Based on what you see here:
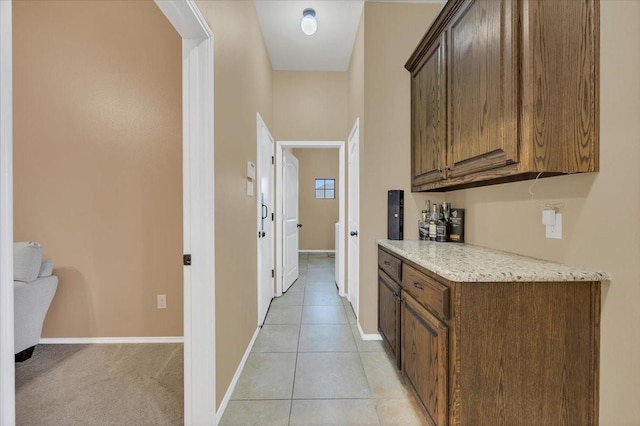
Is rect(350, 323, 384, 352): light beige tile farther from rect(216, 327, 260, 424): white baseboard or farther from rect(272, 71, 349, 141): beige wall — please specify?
rect(272, 71, 349, 141): beige wall

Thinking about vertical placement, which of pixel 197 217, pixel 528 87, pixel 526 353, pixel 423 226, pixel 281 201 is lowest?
pixel 526 353

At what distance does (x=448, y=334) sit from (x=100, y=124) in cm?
297

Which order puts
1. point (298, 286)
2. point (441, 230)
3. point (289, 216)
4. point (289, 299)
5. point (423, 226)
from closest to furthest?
point (441, 230) < point (423, 226) < point (289, 299) < point (289, 216) < point (298, 286)

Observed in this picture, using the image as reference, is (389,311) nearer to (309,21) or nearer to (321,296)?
(321,296)

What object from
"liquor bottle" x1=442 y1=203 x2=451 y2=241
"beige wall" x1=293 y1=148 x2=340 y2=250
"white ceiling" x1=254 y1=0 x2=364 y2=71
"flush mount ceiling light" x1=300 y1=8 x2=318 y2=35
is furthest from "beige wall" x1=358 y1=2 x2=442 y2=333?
"beige wall" x1=293 y1=148 x2=340 y2=250

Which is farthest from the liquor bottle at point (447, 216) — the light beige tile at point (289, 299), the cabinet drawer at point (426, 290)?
the light beige tile at point (289, 299)

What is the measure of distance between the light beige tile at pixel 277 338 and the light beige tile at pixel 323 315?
0.69 ft

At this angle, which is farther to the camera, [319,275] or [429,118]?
[319,275]

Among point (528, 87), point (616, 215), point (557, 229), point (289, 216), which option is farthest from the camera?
point (289, 216)

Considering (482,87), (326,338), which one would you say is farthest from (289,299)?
(482,87)

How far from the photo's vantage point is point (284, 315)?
9.53ft

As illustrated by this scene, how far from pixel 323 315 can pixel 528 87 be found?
255 cm

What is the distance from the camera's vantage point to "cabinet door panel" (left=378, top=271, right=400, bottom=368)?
70.8 inches

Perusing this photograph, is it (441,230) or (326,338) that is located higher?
(441,230)
